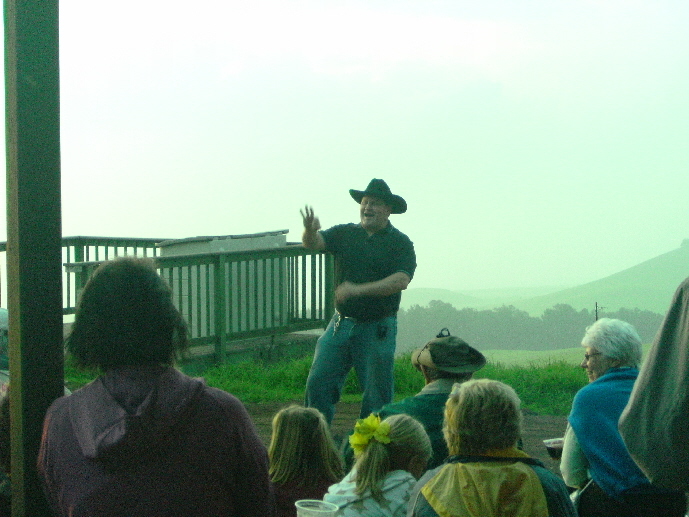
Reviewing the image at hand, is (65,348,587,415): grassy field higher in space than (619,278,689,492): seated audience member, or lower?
lower

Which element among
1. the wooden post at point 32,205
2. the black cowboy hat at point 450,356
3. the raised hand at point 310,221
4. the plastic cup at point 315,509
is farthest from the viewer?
the raised hand at point 310,221

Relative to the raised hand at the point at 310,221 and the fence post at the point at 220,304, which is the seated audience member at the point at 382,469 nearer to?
the raised hand at the point at 310,221

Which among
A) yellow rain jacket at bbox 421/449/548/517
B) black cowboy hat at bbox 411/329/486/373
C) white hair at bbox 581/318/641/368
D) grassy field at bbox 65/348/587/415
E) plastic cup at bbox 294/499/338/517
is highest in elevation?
white hair at bbox 581/318/641/368

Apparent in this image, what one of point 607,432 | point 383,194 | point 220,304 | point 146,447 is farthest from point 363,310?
point 220,304

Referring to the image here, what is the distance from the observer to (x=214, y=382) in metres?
9.77

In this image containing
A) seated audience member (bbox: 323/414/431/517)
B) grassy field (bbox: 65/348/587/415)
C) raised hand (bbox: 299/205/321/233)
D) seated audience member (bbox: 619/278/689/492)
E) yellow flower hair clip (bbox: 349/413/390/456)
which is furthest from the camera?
grassy field (bbox: 65/348/587/415)

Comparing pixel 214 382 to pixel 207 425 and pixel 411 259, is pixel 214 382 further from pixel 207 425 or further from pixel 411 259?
pixel 207 425

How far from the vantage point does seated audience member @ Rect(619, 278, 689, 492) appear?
6.46 feet

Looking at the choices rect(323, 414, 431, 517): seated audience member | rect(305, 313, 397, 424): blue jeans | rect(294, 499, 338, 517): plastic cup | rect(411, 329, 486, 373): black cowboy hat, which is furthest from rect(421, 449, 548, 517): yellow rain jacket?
A: rect(305, 313, 397, 424): blue jeans

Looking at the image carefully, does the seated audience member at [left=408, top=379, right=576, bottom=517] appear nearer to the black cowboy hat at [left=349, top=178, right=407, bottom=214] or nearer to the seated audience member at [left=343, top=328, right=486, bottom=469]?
the seated audience member at [left=343, top=328, right=486, bottom=469]

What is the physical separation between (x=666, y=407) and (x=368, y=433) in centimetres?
161

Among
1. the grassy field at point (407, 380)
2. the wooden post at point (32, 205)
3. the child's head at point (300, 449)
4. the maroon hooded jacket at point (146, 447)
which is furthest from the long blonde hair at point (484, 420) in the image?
the grassy field at point (407, 380)

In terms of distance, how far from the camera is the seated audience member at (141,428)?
6.65 ft

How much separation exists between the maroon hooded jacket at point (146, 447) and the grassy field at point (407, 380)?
6.51 meters
